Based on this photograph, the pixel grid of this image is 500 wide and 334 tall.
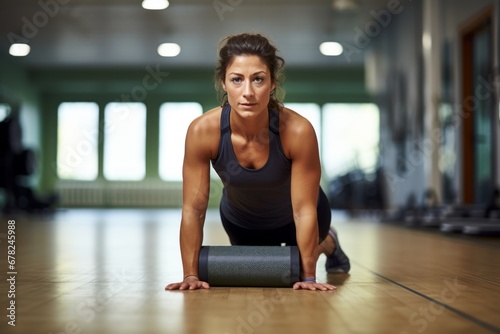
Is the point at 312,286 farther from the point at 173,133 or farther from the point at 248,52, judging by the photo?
the point at 173,133

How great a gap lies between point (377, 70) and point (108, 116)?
616cm

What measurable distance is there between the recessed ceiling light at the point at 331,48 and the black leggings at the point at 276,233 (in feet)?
30.1

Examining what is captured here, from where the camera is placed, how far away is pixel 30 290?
1.79 meters

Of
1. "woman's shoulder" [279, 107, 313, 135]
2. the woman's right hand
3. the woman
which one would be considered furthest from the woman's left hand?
"woman's shoulder" [279, 107, 313, 135]

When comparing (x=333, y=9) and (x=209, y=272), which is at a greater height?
(x=333, y=9)

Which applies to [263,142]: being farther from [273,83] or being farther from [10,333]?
[10,333]

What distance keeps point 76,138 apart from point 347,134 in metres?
5.96

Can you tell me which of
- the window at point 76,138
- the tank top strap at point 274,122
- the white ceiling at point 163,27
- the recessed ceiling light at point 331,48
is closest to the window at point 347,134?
the white ceiling at point 163,27

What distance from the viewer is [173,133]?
Result: 47.5 ft

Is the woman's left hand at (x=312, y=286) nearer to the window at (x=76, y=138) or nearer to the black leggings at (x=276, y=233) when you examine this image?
the black leggings at (x=276, y=233)

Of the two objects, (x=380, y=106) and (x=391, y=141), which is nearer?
(x=391, y=141)

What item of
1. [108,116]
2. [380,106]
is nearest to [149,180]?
[108,116]

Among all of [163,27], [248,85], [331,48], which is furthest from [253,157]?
[331,48]

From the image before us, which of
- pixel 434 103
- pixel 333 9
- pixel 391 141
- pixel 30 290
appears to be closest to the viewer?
pixel 30 290
